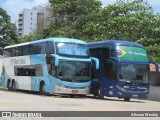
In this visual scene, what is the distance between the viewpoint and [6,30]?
64.1 m

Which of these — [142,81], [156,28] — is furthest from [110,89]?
[156,28]

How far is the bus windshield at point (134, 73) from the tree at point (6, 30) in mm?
40546

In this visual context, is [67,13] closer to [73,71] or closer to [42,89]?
[42,89]

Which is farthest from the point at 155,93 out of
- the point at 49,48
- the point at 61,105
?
the point at 61,105

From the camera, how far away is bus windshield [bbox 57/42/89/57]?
25.2 meters

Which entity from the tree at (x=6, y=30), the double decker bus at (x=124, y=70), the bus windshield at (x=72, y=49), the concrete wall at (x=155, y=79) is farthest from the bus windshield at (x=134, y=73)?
the tree at (x=6, y=30)

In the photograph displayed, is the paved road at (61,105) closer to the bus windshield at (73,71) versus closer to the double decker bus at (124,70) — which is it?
the double decker bus at (124,70)

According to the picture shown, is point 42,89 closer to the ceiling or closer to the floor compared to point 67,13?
closer to the floor

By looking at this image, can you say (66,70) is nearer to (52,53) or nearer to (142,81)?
(52,53)

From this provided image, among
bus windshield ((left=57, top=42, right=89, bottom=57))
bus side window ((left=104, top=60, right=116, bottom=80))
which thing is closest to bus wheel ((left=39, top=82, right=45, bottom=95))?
bus windshield ((left=57, top=42, right=89, bottom=57))

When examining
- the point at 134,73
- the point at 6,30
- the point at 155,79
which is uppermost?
the point at 6,30

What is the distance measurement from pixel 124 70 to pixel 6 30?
Result: 138ft

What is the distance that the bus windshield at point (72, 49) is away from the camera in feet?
82.8

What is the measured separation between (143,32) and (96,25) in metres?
4.85
